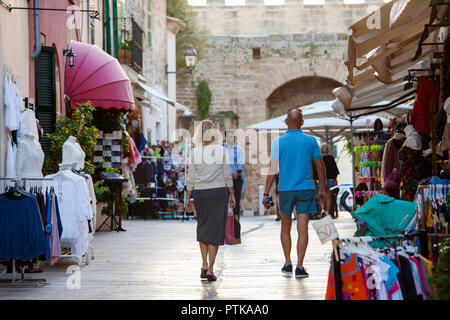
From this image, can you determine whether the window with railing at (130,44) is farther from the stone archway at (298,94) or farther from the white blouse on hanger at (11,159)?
the stone archway at (298,94)

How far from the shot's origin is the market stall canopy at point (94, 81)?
1404 cm

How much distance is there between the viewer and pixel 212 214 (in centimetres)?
816

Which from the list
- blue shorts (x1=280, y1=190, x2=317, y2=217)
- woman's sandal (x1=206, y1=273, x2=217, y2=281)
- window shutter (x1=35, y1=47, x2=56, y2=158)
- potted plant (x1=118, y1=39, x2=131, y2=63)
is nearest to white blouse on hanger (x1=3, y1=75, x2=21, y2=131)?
window shutter (x1=35, y1=47, x2=56, y2=158)

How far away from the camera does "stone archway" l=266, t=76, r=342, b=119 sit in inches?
1212

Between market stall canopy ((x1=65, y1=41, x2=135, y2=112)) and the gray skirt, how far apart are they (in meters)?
6.19

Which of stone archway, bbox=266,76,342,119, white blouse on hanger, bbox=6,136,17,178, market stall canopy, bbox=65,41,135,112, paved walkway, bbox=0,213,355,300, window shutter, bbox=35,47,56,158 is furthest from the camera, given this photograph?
stone archway, bbox=266,76,342,119

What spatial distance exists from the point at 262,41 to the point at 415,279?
84.4ft

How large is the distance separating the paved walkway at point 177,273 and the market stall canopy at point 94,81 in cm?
255

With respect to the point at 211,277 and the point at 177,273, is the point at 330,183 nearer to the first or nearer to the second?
the point at 177,273

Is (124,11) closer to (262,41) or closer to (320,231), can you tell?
(262,41)

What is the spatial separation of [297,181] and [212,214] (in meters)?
0.99

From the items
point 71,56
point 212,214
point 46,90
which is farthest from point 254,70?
point 212,214

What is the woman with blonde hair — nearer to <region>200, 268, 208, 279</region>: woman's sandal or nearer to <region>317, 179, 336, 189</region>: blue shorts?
<region>200, 268, 208, 279</region>: woman's sandal
